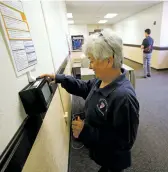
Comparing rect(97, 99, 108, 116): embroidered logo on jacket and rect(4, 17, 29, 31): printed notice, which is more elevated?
rect(4, 17, 29, 31): printed notice

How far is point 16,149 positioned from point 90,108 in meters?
0.60

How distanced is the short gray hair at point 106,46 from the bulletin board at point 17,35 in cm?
36

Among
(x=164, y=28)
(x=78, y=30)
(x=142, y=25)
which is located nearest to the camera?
(x=164, y=28)

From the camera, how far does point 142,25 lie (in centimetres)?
647

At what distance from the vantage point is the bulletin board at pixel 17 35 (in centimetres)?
52

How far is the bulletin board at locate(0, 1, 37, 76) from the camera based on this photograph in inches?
20.4

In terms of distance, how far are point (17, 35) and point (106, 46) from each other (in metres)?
0.48

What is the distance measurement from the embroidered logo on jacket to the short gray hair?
0.25 m

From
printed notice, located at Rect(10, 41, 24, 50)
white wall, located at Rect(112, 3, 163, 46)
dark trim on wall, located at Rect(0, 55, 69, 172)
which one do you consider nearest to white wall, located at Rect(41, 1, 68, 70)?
printed notice, located at Rect(10, 41, 24, 50)

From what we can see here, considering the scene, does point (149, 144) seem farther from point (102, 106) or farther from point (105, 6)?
point (105, 6)

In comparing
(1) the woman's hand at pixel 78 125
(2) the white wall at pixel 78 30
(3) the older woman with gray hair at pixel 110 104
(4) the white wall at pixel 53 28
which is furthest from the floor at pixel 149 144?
(2) the white wall at pixel 78 30

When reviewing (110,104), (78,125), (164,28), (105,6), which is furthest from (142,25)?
(78,125)

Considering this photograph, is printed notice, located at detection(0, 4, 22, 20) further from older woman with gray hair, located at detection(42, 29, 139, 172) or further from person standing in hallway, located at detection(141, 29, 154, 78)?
person standing in hallway, located at detection(141, 29, 154, 78)

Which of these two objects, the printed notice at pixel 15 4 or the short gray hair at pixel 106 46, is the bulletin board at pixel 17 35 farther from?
the short gray hair at pixel 106 46
